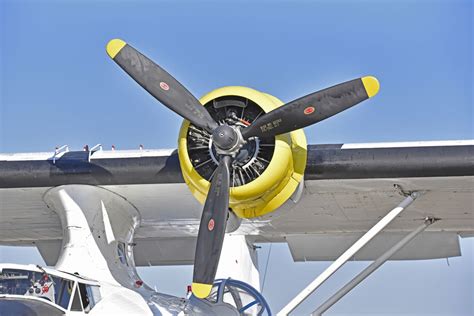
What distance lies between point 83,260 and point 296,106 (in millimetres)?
3491

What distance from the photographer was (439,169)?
11094 mm

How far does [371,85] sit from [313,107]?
0.73m

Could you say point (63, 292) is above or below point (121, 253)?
below

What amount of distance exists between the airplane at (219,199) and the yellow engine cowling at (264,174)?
17 mm

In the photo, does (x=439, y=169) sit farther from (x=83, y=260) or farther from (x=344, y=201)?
(x=83, y=260)

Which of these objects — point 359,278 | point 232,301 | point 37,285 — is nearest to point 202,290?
point 37,285

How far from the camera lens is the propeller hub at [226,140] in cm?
1030

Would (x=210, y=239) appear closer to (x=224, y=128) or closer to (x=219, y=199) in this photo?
(x=219, y=199)

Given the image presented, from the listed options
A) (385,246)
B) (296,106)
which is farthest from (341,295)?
(296,106)

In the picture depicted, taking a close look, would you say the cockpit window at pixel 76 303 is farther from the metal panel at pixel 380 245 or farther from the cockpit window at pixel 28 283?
the metal panel at pixel 380 245

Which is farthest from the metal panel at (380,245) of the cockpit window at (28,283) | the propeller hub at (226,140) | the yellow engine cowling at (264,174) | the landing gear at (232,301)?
the cockpit window at (28,283)

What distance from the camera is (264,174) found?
34.6ft

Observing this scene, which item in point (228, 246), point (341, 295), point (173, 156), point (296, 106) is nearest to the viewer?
point (296, 106)

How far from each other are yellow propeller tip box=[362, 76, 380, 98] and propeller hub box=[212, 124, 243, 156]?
1.63m
